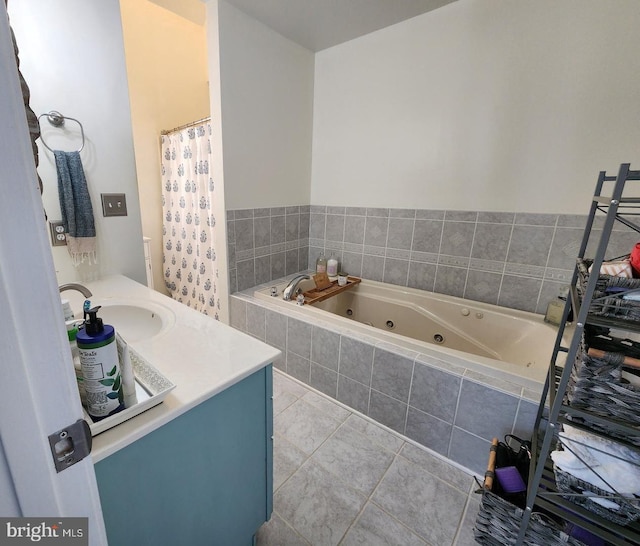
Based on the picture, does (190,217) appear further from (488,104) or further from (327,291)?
(488,104)

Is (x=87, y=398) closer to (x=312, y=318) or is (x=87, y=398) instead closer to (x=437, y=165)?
(x=312, y=318)

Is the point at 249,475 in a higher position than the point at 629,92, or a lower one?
lower

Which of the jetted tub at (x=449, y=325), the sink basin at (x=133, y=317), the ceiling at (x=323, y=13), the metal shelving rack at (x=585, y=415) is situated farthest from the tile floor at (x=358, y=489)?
the ceiling at (x=323, y=13)

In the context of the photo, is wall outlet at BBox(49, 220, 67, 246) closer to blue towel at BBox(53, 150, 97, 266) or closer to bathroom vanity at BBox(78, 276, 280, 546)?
blue towel at BBox(53, 150, 97, 266)

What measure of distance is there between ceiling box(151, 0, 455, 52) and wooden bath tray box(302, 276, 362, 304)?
1773 mm

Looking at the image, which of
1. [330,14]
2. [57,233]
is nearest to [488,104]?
[330,14]

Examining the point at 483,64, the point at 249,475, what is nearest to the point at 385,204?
the point at 483,64

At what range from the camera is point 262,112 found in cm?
208

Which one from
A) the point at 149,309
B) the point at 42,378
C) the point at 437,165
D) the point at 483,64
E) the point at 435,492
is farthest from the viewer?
the point at 437,165

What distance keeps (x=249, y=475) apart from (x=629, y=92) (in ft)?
7.64

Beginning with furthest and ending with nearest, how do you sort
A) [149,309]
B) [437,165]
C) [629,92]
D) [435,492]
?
[437,165] < [629,92] < [435,492] < [149,309]

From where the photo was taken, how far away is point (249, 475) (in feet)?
2.89

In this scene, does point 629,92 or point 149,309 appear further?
point 629,92

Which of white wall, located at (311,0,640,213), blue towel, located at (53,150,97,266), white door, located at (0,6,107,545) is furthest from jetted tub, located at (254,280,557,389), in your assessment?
white door, located at (0,6,107,545)
